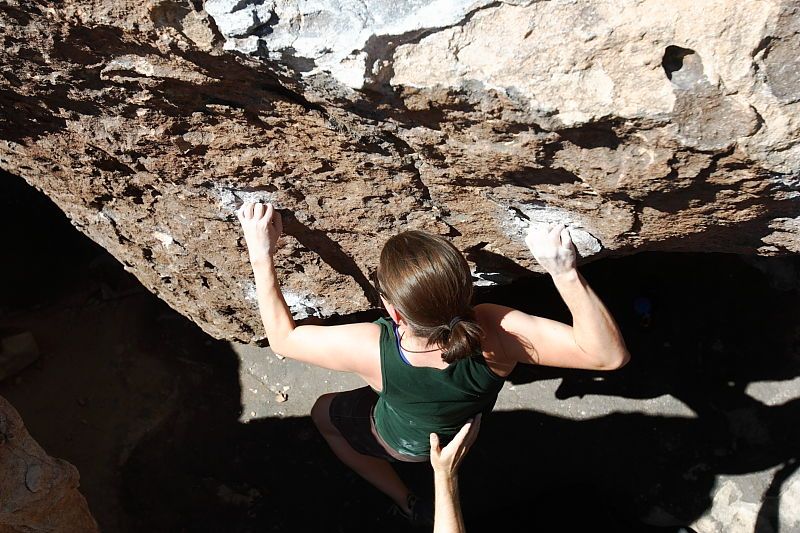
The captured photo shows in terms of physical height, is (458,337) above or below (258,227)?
below

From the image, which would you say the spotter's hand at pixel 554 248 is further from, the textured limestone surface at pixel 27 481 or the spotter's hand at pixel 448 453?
the textured limestone surface at pixel 27 481

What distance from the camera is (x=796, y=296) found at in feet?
8.26

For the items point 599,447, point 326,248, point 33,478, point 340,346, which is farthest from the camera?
point 599,447

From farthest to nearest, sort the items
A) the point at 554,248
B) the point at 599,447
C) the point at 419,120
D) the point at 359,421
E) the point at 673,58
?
the point at 599,447 → the point at 359,421 → the point at 554,248 → the point at 419,120 → the point at 673,58

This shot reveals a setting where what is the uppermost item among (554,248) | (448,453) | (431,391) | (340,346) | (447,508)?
(554,248)

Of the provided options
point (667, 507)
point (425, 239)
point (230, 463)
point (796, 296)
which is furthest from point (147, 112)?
point (796, 296)

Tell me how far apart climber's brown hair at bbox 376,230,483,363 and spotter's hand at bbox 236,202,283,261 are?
405 millimetres

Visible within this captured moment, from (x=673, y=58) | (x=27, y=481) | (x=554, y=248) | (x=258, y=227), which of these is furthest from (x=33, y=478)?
(x=673, y=58)

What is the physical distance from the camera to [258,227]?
1.78 m

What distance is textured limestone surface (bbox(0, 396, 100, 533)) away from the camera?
70.7 inches

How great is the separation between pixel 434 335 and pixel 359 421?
78 cm

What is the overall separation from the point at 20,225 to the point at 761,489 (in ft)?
10.2

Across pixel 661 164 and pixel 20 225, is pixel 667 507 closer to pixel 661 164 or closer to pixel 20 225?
pixel 661 164

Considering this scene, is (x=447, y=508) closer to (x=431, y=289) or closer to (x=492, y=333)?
(x=492, y=333)
